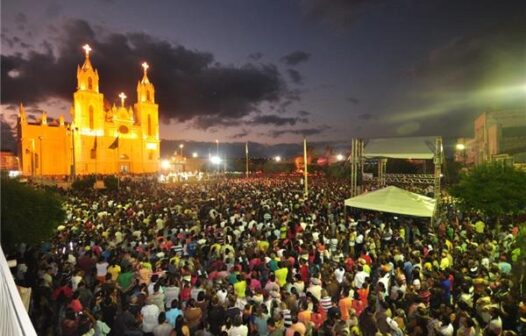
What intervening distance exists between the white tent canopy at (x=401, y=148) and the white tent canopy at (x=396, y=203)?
7.42 feet

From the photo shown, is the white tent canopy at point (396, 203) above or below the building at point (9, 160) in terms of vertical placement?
below

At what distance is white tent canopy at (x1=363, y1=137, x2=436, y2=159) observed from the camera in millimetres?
16125

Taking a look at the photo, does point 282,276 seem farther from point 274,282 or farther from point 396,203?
point 396,203

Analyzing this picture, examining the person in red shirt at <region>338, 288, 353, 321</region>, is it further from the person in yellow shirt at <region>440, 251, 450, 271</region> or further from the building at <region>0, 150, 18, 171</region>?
the building at <region>0, 150, 18, 171</region>

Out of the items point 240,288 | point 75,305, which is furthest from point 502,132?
point 75,305

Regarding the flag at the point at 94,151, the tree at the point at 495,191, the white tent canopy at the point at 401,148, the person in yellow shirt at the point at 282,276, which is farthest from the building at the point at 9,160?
the tree at the point at 495,191

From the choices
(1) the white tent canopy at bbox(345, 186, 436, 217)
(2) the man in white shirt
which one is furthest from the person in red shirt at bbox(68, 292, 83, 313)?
(1) the white tent canopy at bbox(345, 186, 436, 217)

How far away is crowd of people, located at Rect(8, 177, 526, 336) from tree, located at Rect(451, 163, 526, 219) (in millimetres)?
1889

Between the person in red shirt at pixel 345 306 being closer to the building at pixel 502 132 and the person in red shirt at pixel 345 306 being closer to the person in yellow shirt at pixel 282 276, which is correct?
the person in yellow shirt at pixel 282 276

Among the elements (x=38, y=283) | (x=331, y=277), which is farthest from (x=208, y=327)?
(x=38, y=283)

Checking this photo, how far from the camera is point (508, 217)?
1616 centimetres

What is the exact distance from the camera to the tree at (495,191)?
46.5 ft

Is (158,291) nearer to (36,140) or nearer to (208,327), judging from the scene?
(208,327)

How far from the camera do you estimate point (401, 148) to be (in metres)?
17.4
